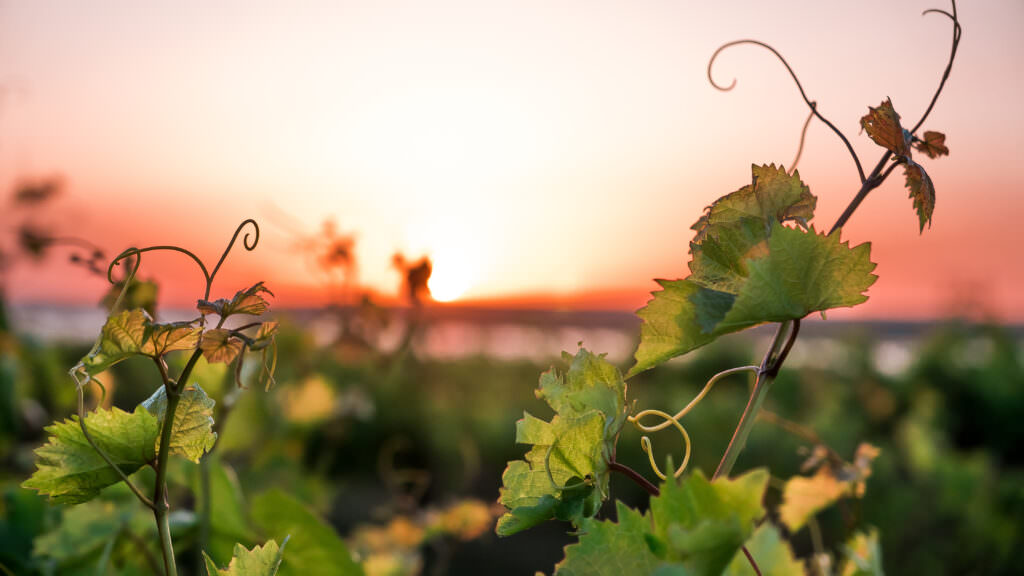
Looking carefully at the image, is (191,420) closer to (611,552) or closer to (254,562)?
(254,562)

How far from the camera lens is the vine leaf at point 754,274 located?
1.00 feet

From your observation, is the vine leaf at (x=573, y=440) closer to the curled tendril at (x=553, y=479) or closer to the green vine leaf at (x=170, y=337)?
the curled tendril at (x=553, y=479)

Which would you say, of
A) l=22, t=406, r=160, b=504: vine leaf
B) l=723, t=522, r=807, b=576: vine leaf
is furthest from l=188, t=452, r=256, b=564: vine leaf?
l=723, t=522, r=807, b=576: vine leaf

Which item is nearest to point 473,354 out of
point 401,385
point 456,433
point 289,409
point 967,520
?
point 401,385

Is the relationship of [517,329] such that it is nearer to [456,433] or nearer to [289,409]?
[456,433]

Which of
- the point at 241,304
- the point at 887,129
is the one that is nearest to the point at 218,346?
the point at 241,304

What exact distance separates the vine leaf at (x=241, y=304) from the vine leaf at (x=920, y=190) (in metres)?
0.29

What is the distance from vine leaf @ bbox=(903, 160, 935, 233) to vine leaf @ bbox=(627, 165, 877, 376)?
5 cm

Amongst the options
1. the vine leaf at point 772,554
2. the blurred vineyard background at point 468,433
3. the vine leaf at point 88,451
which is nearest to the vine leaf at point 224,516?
the blurred vineyard background at point 468,433

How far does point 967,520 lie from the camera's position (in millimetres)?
2381

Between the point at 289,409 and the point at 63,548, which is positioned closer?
the point at 63,548

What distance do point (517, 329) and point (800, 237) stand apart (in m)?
Answer: 8.70

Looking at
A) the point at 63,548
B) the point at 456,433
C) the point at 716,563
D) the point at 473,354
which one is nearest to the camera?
the point at 716,563

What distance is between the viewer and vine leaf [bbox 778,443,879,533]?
Answer: 600 mm
